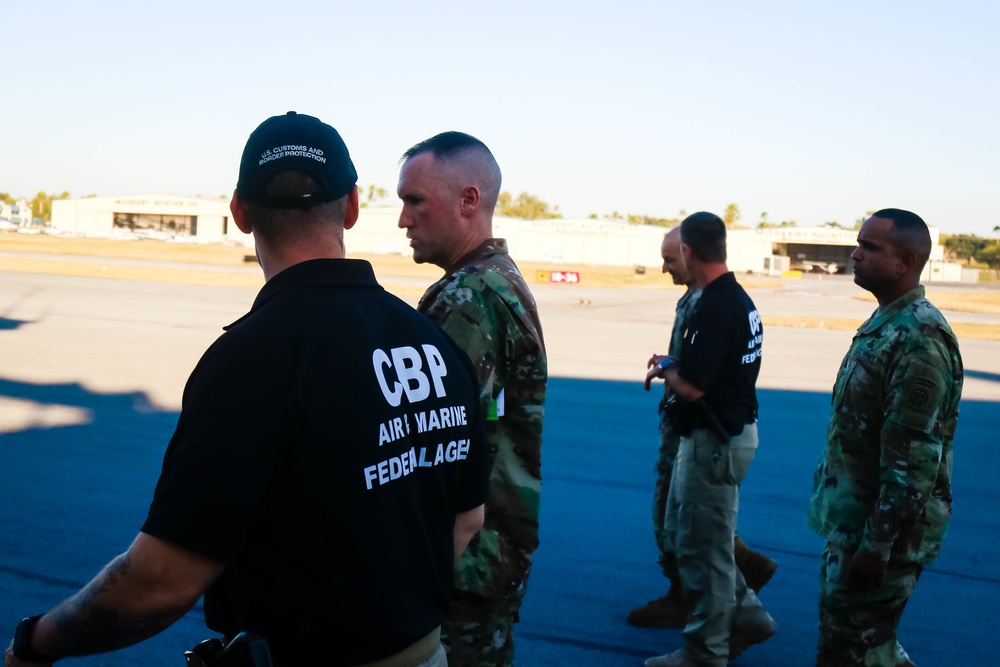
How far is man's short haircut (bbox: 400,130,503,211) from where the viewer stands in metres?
3.20

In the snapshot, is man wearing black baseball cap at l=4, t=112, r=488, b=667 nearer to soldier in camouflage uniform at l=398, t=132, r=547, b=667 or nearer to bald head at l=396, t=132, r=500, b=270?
soldier in camouflage uniform at l=398, t=132, r=547, b=667

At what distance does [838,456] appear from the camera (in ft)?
12.4

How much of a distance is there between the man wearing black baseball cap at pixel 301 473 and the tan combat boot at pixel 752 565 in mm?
3647

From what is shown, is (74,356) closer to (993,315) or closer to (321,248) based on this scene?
(321,248)

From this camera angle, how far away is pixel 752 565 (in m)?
5.42

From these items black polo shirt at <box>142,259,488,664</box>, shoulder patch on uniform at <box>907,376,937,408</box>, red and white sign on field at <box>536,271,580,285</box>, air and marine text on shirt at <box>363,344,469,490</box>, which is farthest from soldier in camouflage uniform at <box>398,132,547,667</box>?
red and white sign on field at <box>536,271,580,285</box>

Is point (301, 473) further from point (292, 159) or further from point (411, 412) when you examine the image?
point (292, 159)

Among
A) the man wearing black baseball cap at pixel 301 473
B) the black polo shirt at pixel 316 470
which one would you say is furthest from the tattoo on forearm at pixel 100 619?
the black polo shirt at pixel 316 470

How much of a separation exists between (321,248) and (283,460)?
1.48ft

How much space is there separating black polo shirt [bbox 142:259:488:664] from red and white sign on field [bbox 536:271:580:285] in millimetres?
45467

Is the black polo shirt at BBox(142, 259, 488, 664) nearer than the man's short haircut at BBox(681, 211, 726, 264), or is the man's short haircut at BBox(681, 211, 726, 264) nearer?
the black polo shirt at BBox(142, 259, 488, 664)

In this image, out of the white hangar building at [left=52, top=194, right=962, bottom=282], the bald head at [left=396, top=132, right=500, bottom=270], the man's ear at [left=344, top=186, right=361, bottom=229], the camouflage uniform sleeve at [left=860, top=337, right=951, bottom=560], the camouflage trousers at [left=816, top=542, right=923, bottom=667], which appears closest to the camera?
the man's ear at [left=344, top=186, right=361, bottom=229]

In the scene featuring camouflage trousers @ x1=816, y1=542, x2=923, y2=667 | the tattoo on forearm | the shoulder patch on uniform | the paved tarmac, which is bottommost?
the paved tarmac

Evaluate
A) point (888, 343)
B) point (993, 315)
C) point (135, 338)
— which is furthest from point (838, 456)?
point (993, 315)
